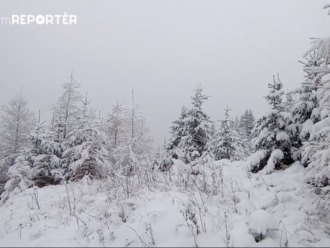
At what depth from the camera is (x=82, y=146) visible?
1305 cm

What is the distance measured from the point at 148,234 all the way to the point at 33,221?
2.62 m

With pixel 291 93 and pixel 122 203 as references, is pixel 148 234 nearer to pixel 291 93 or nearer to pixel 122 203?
pixel 122 203

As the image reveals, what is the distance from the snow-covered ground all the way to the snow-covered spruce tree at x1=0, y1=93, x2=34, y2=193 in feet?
61.6

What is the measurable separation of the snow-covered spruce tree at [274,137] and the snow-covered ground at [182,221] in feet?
5.23

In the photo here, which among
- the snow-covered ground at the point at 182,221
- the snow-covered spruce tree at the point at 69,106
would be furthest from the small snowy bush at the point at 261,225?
the snow-covered spruce tree at the point at 69,106

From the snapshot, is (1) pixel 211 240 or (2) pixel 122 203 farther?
(2) pixel 122 203

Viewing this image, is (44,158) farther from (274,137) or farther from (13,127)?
(274,137)

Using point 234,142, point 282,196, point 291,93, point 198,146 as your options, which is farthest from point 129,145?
point 282,196

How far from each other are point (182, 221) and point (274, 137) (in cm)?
519

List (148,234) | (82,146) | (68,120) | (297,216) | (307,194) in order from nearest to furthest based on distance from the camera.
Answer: (148,234) < (297,216) < (307,194) < (82,146) < (68,120)

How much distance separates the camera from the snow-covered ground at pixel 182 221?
2818 millimetres

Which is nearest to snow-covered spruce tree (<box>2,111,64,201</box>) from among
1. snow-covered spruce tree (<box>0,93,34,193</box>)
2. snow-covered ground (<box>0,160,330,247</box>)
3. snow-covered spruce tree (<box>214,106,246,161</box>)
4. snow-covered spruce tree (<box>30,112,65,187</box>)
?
snow-covered spruce tree (<box>30,112,65,187</box>)

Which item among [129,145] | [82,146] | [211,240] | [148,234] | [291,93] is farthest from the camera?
[129,145]

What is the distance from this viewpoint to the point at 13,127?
20.6 m
